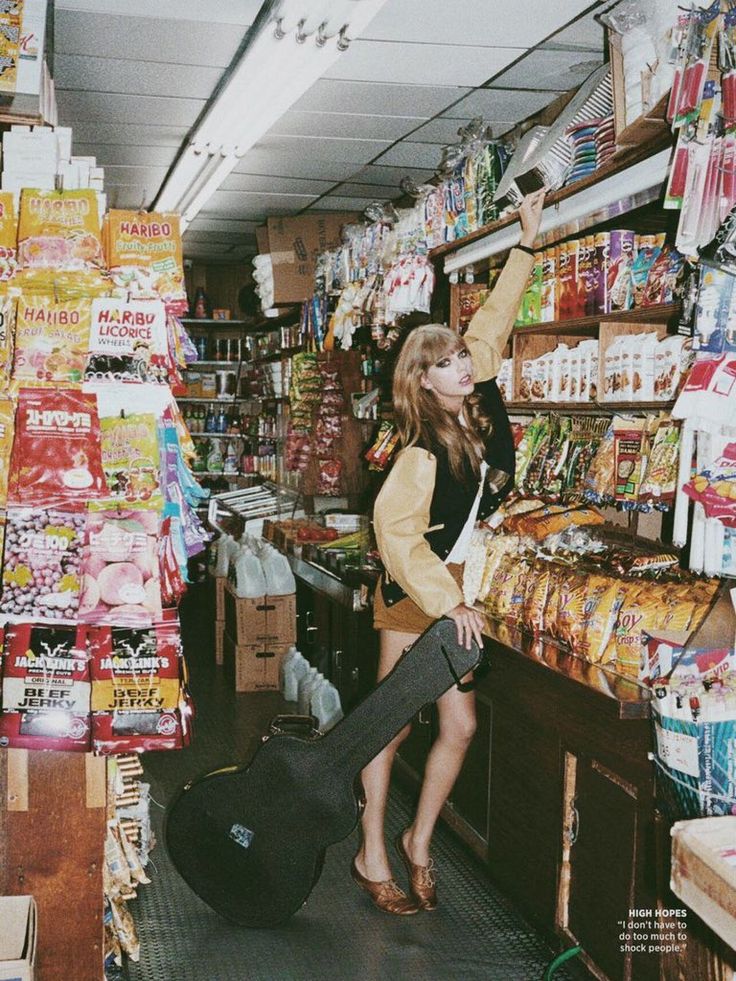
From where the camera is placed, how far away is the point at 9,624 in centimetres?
269

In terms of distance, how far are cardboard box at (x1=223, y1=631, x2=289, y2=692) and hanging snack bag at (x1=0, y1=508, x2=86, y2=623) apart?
137 inches

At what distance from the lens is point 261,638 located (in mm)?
6172

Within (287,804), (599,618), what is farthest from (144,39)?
(287,804)

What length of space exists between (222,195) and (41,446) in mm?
4044

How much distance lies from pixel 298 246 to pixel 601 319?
13.2 feet

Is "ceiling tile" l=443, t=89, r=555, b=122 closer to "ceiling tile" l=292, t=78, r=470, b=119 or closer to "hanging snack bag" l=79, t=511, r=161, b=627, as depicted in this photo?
"ceiling tile" l=292, t=78, r=470, b=119

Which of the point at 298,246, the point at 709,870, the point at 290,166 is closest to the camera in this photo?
the point at 709,870

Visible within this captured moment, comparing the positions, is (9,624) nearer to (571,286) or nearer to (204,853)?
(204,853)

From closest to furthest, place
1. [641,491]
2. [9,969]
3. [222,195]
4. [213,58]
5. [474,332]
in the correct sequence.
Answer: [9,969] → [641,491] → [474,332] → [213,58] → [222,195]

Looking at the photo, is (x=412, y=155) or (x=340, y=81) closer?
(x=340, y=81)

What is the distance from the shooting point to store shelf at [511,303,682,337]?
3.01 meters

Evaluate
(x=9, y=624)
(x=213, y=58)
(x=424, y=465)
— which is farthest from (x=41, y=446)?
(x=213, y=58)

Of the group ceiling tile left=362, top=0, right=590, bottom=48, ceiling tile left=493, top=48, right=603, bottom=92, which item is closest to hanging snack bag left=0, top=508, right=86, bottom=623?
ceiling tile left=362, top=0, right=590, bottom=48

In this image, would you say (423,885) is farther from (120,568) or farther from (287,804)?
(120,568)
